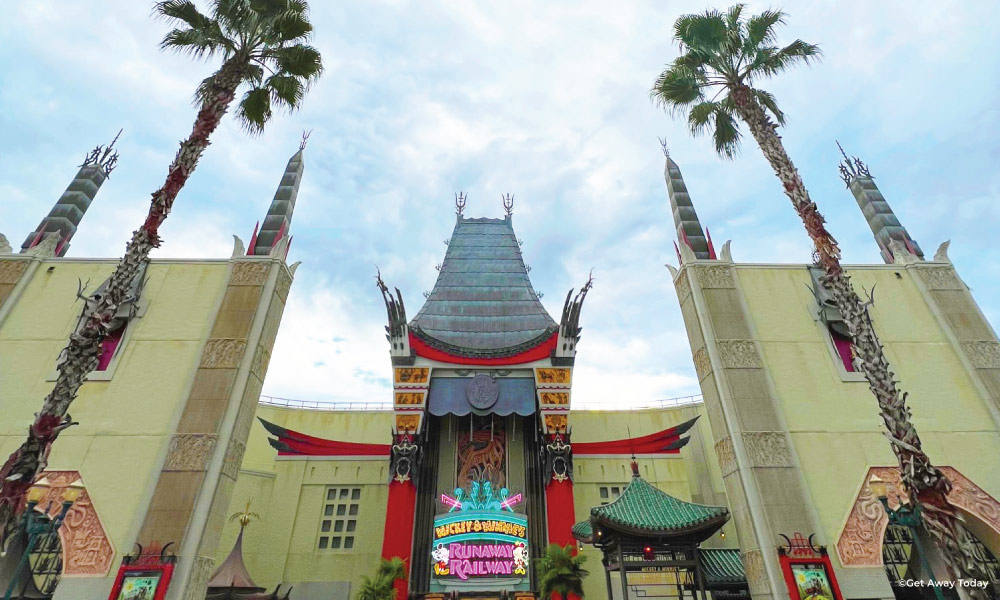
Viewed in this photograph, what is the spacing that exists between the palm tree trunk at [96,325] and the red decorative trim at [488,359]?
11.4 meters

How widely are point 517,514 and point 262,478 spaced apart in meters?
10.9

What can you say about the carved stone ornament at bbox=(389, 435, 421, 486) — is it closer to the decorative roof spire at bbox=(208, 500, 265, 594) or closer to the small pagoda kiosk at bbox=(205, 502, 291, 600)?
the small pagoda kiosk at bbox=(205, 502, 291, 600)

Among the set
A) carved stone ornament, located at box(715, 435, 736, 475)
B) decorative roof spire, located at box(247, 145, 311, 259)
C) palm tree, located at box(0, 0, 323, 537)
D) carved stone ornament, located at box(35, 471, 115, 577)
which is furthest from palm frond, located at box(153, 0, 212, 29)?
carved stone ornament, located at box(715, 435, 736, 475)

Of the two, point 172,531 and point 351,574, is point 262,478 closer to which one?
point 351,574

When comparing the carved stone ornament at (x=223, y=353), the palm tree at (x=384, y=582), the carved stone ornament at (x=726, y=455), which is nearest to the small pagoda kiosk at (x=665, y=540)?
the carved stone ornament at (x=726, y=455)

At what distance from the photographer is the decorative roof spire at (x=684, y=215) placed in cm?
1645

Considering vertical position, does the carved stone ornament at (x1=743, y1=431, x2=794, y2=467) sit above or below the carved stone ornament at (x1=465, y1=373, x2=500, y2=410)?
below

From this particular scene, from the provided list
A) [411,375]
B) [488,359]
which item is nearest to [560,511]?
[488,359]

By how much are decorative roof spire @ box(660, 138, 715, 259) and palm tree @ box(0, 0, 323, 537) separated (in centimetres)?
1206

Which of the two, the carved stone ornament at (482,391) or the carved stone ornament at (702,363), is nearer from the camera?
the carved stone ornament at (702,363)

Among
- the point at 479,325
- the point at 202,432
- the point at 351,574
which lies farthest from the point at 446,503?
the point at 202,432

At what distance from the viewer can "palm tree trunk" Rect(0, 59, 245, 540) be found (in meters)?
8.15

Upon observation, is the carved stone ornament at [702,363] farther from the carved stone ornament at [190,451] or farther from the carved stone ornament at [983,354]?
the carved stone ornament at [190,451]

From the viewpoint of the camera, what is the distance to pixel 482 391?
→ 20766 mm
